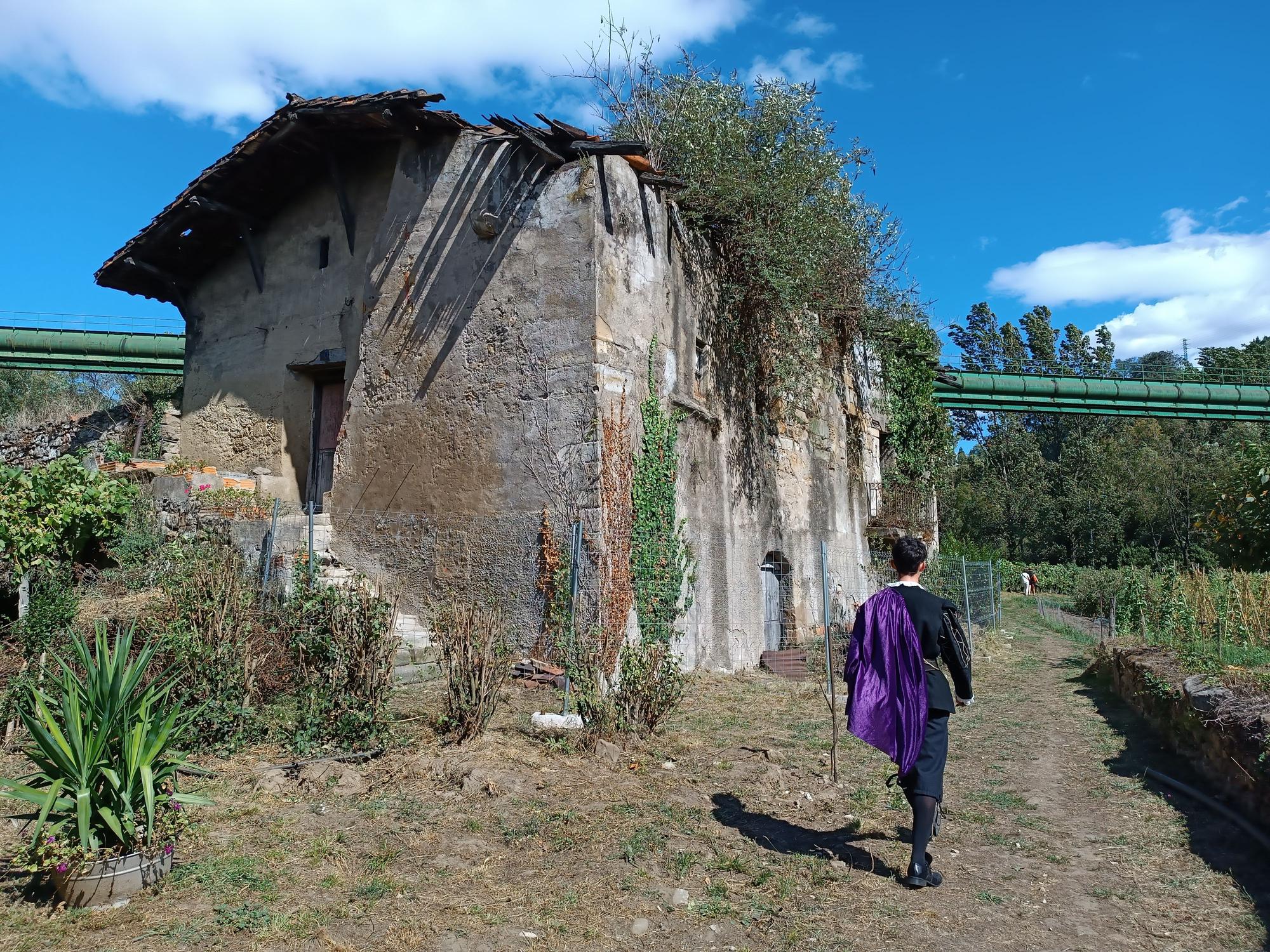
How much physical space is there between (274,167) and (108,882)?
11.3m

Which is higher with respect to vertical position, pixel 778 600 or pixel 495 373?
pixel 495 373

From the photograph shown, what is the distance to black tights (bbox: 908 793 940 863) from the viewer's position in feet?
14.5

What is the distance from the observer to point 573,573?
8.53 meters

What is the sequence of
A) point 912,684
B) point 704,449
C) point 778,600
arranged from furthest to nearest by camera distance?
point 778,600 → point 704,449 → point 912,684

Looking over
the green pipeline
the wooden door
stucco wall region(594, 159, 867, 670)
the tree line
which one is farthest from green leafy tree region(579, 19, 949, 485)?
the tree line

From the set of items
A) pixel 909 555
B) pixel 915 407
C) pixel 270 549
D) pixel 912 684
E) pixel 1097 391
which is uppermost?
pixel 1097 391

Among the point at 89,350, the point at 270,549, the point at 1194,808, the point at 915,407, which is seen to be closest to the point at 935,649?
the point at 1194,808

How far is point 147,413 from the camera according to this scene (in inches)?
641

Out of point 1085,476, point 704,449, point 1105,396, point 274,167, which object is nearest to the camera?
point 704,449

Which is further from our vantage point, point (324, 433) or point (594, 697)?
point (324, 433)

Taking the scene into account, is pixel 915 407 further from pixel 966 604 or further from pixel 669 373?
pixel 669 373

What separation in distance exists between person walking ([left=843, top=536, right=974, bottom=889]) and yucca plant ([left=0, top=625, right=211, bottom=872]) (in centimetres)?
341

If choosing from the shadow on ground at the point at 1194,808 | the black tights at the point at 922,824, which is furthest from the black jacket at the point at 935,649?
the shadow on ground at the point at 1194,808

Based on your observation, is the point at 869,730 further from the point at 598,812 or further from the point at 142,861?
the point at 142,861
